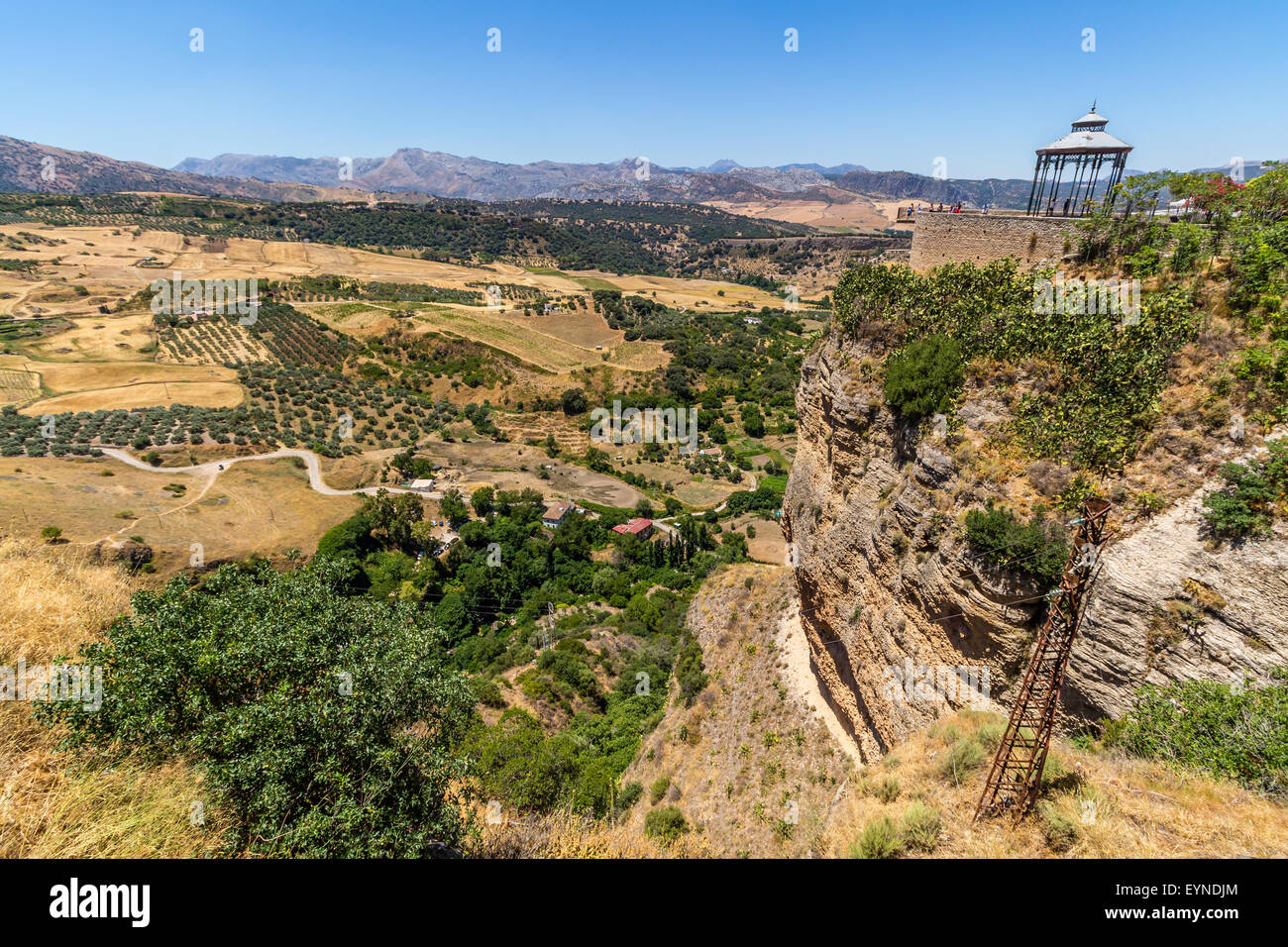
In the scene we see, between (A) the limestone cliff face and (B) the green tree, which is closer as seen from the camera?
(A) the limestone cliff face

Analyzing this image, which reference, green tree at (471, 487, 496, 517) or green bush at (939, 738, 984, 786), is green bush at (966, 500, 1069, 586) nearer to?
green bush at (939, 738, 984, 786)

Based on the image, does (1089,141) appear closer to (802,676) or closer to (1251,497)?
(1251,497)

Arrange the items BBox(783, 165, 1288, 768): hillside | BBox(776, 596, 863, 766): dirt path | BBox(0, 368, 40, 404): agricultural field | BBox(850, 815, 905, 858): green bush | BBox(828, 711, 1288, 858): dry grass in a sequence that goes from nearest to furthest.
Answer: BBox(828, 711, 1288, 858): dry grass < BBox(850, 815, 905, 858): green bush < BBox(783, 165, 1288, 768): hillside < BBox(776, 596, 863, 766): dirt path < BBox(0, 368, 40, 404): agricultural field

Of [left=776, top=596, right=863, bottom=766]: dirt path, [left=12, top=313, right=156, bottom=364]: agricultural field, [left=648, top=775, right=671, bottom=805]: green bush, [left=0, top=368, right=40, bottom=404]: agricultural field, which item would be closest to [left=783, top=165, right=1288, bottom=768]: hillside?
[left=776, top=596, right=863, bottom=766]: dirt path

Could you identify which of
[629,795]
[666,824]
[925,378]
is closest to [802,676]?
[666,824]

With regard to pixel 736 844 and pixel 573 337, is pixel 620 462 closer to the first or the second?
pixel 573 337
